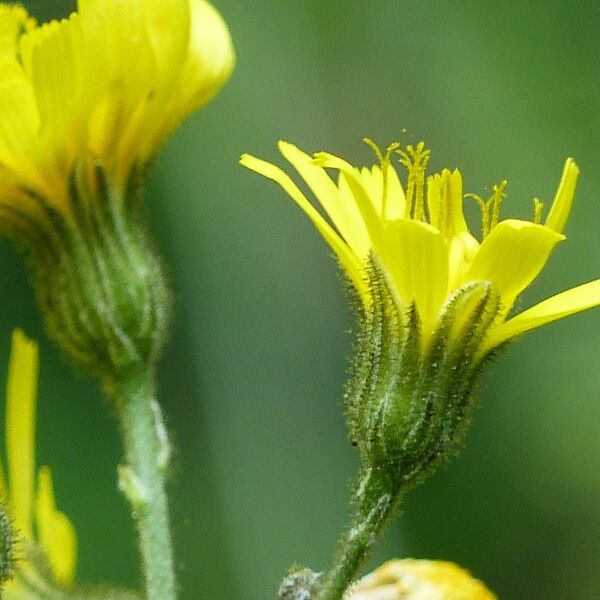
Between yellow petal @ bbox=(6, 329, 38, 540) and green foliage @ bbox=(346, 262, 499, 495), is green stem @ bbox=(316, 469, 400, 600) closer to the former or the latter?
green foliage @ bbox=(346, 262, 499, 495)

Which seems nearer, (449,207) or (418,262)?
(418,262)

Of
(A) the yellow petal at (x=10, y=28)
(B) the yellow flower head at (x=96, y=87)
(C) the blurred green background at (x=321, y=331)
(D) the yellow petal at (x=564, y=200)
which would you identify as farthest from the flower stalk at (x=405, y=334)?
(C) the blurred green background at (x=321, y=331)

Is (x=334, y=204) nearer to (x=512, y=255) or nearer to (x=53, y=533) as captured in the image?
(x=512, y=255)

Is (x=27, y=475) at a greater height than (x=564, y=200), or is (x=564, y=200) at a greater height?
(x=564, y=200)

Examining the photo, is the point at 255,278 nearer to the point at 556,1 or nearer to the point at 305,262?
the point at 305,262

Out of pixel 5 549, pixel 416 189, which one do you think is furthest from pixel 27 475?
pixel 416 189

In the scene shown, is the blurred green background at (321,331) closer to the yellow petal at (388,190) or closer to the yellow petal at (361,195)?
the yellow petal at (388,190)

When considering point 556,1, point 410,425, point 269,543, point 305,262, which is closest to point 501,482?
point 269,543
